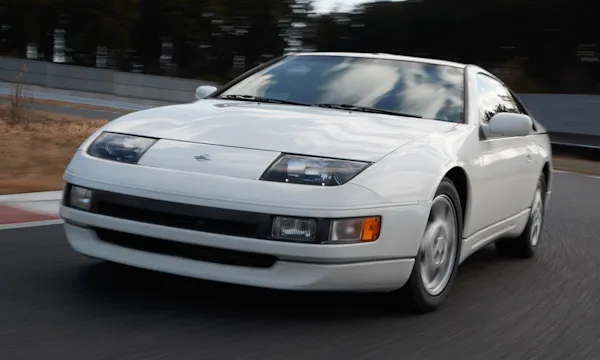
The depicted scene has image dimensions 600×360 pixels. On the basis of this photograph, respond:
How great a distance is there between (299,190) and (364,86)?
159 centimetres

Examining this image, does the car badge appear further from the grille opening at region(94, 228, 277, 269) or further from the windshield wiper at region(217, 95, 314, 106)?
the windshield wiper at region(217, 95, 314, 106)

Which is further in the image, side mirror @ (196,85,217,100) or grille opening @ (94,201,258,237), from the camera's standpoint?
side mirror @ (196,85,217,100)

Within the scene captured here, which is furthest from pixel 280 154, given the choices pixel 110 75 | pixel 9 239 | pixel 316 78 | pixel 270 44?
pixel 270 44

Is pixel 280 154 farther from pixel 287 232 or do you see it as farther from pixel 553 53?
pixel 553 53

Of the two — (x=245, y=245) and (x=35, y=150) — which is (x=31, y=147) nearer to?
(x=35, y=150)

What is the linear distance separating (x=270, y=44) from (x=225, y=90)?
4028 cm

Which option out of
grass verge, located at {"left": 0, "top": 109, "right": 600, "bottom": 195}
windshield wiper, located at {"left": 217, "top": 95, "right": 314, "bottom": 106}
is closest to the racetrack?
windshield wiper, located at {"left": 217, "top": 95, "right": 314, "bottom": 106}

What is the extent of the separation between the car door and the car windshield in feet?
0.81

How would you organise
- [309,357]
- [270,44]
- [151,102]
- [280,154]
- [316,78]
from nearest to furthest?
[309,357] → [280,154] → [316,78] → [151,102] → [270,44]

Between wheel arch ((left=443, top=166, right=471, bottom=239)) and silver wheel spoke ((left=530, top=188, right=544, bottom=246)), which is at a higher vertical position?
wheel arch ((left=443, top=166, right=471, bottom=239))

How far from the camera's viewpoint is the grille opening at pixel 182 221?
13.6ft

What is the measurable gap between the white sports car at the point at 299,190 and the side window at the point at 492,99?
0.27 metres

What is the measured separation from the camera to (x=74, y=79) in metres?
40.3

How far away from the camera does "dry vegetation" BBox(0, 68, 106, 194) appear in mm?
9305
